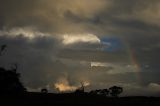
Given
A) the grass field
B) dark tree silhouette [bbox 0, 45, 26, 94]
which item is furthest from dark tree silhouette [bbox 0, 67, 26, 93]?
the grass field

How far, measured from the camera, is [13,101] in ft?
304

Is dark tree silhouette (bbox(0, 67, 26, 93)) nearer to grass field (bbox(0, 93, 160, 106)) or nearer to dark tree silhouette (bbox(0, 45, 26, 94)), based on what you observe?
dark tree silhouette (bbox(0, 45, 26, 94))

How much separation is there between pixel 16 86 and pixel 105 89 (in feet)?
209

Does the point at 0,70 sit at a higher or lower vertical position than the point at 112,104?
higher

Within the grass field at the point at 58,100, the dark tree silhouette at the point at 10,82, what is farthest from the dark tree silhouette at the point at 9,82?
the grass field at the point at 58,100

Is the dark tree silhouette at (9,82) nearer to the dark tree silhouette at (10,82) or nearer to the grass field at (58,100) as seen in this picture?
the dark tree silhouette at (10,82)

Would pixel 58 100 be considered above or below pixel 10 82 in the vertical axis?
below

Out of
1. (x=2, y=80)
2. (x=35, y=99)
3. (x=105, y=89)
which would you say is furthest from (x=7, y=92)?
(x=105, y=89)

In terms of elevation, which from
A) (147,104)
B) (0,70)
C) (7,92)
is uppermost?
(0,70)

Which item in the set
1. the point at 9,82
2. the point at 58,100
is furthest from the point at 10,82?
the point at 58,100

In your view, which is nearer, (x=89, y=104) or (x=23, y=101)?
(x=89, y=104)

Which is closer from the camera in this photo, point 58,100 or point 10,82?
point 58,100

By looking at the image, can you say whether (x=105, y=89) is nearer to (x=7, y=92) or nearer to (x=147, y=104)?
(x=7, y=92)

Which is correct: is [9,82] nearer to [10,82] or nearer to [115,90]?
[10,82]
